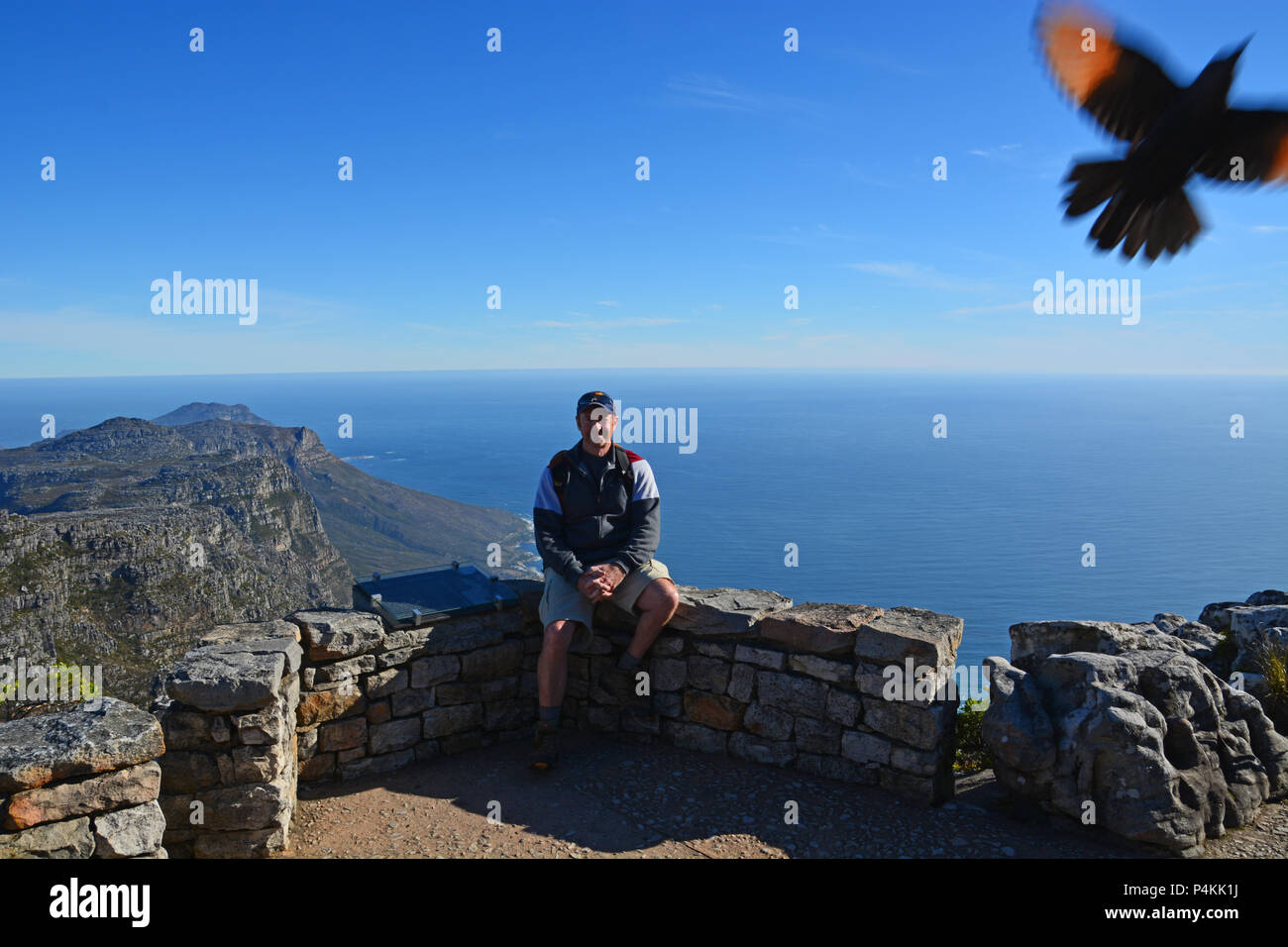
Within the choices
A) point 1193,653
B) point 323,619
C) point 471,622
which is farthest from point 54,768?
point 1193,653

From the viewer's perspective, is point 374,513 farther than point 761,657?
Yes

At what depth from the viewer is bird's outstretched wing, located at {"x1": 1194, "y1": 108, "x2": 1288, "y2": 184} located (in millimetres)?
4184

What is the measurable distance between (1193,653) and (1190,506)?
516 feet

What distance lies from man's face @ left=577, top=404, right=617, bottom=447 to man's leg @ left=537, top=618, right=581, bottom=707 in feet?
4.50

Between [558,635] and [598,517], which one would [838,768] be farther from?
[598,517]

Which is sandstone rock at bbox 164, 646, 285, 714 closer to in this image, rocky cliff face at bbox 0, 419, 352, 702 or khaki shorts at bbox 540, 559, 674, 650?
khaki shorts at bbox 540, 559, 674, 650

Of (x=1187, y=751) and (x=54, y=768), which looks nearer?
(x=54, y=768)

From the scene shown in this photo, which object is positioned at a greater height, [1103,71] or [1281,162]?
[1103,71]

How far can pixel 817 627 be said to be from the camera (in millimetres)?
5398

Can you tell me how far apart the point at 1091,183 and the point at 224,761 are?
6.20 meters

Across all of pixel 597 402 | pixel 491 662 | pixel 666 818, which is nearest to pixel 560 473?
pixel 597 402

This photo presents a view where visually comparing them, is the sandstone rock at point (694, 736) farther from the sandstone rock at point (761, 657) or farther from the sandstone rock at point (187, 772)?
the sandstone rock at point (187, 772)

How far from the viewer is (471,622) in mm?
6164
